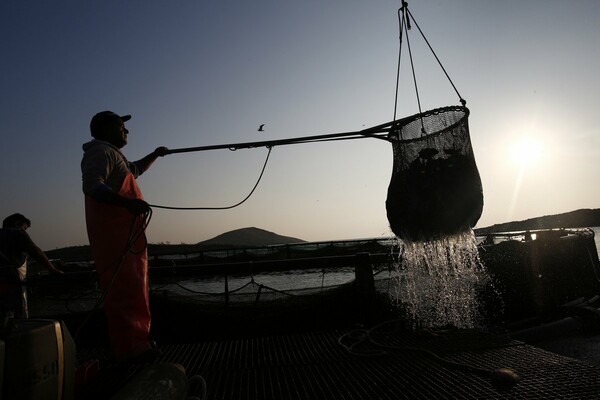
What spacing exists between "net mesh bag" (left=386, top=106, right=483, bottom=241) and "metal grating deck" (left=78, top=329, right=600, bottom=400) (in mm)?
1092

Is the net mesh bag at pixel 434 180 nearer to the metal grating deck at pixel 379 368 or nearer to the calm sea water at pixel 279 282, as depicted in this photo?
the metal grating deck at pixel 379 368

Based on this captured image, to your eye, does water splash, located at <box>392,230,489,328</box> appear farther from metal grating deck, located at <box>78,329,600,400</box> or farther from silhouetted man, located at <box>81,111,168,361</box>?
silhouetted man, located at <box>81,111,168,361</box>

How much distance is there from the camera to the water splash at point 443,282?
4.15 meters

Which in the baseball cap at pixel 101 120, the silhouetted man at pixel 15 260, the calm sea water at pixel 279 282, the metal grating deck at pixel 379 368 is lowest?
the calm sea water at pixel 279 282

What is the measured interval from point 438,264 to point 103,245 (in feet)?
→ 13.0

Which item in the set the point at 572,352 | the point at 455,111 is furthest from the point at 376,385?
the point at 455,111

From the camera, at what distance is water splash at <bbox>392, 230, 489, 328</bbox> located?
13.6 ft

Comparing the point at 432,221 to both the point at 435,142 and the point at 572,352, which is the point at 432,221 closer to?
the point at 435,142

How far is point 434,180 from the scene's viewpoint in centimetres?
355

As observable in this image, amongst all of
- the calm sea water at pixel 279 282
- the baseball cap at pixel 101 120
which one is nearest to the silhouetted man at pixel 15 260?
the baseball cap at pixel 101 120

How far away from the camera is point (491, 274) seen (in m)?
Result: 6.14

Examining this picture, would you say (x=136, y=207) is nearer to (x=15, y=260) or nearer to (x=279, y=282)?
(x=15, y=260)

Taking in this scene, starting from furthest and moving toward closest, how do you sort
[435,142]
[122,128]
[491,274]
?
[491,274], [435,142], [122,128]

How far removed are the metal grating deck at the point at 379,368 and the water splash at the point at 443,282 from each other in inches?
32.1
